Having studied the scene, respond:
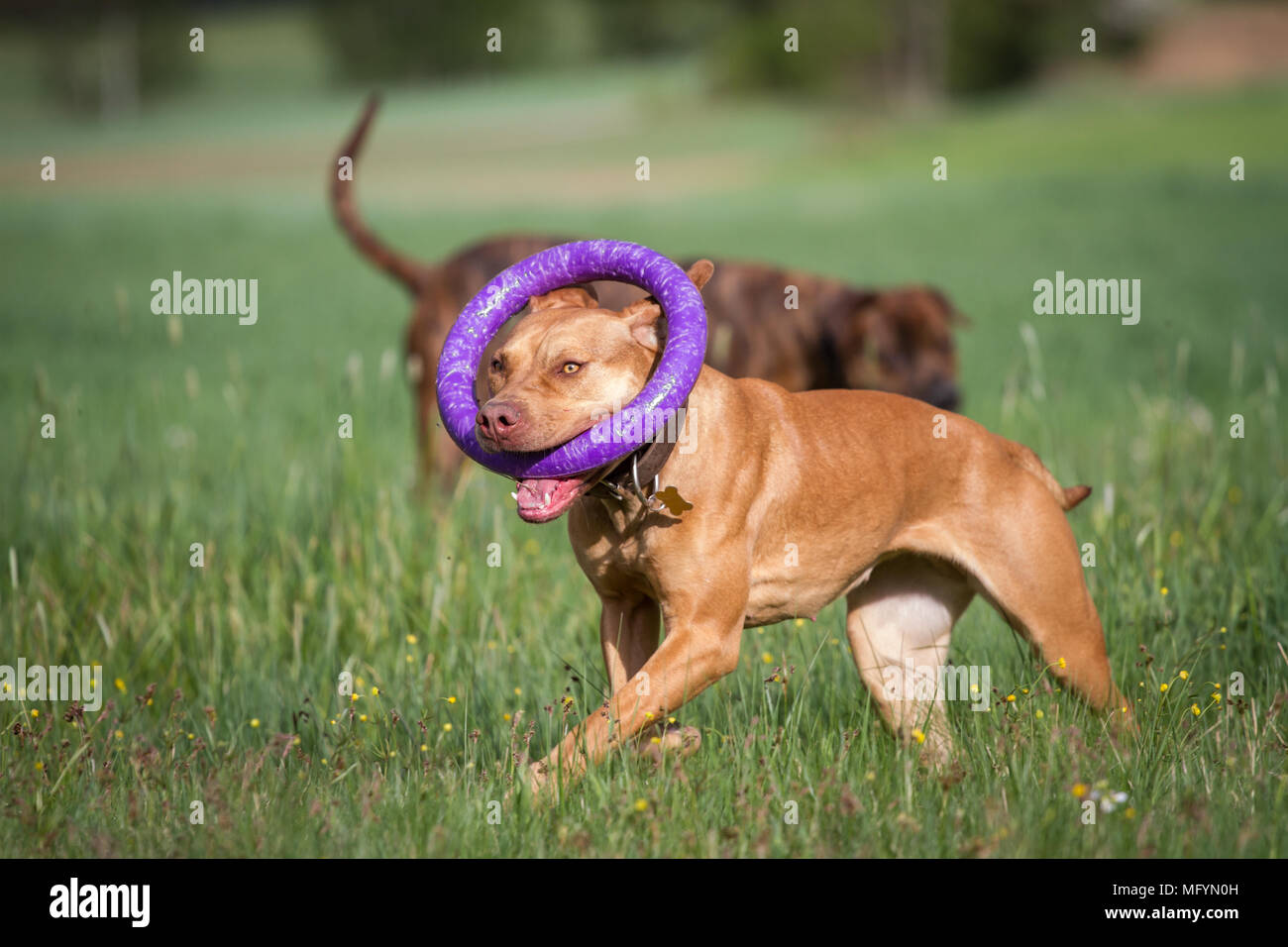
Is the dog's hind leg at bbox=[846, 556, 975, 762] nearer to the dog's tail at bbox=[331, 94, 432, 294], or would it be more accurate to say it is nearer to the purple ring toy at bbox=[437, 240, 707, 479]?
the purple ring toy at bbox=[437, 240, 707, 479]

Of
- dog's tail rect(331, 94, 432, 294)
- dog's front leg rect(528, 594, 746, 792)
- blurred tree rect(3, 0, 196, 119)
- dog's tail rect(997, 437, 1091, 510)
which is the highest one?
blurred tree rect(3, 0, 196, 119)

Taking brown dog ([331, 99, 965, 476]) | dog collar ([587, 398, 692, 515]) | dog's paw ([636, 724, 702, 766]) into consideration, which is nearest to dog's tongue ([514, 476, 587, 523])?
dog collar ([587, 398, 692, 515])

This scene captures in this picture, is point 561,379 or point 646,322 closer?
point 561,379

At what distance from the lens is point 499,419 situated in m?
3.88

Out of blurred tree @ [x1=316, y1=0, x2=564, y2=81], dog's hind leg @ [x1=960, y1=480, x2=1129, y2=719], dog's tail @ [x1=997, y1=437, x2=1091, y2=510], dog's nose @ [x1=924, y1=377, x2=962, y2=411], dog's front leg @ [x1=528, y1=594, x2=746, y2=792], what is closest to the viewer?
dog's front leg @ [x1=528, y1=594, x2=746, y2=792]

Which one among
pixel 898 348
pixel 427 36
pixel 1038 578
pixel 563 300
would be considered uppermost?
pixel 427 36

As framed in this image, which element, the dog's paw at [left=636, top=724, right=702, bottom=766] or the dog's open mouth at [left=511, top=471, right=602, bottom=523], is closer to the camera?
the dog's open mouth at [left=511, top=471, right=602, bottom=523]

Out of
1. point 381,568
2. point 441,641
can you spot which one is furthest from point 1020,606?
point 381,568

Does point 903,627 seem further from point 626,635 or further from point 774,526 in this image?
point 626,635

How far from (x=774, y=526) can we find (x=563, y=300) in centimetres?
97

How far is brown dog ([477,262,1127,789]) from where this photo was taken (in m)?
4.05

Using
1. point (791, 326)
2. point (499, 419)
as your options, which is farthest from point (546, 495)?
point (791, 326)

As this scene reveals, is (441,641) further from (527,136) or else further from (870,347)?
(527,136)
